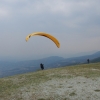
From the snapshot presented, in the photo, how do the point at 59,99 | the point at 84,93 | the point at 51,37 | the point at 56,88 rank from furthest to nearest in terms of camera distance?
1. the point at 51,37
2. the point at 56,88
3. the point at 84,93
4. the point at 59,99

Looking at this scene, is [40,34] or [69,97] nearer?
[69,97]

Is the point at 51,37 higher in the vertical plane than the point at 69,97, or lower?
higher

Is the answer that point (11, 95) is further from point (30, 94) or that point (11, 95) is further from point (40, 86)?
point (40, 86)

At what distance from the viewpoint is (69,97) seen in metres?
23.8

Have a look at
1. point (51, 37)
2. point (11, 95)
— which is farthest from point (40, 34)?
point (11, 95)

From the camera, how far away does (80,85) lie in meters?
29.8

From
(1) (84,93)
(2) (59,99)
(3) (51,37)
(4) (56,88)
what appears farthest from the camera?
(3) (51,37)

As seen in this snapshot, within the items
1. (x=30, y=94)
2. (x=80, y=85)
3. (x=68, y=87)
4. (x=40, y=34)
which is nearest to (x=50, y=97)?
(x=30, y=94)

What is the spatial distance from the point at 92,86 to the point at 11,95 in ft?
41.5

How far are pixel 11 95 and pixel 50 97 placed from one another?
595 centimetres

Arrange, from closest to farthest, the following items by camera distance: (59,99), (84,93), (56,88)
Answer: (59,99) → (84,93) → (56,88)

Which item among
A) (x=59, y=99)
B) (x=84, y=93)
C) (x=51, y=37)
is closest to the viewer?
(x=59, y=99)

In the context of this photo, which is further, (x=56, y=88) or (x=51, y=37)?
(x=51, y=37)

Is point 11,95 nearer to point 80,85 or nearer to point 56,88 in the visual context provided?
point 56,88
